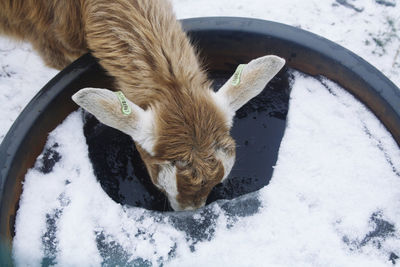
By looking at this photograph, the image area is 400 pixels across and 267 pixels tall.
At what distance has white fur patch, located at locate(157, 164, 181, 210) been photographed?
2.62 m

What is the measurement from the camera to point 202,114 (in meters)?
2.54

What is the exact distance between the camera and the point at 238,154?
3590 millimetres

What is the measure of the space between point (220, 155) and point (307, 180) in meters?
0.76

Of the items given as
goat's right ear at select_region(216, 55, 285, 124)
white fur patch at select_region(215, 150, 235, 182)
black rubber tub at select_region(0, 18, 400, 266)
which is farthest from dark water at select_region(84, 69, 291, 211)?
goat's right ear at select_region(216, 55, 285, 124)

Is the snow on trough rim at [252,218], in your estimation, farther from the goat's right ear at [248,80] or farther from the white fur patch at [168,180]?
the goat's right ear at [248,80]

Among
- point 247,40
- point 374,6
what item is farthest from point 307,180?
point 374,6

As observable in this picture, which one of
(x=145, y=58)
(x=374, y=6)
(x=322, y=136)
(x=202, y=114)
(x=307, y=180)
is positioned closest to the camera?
(x=202, y=114)

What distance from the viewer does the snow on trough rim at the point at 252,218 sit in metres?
2.72

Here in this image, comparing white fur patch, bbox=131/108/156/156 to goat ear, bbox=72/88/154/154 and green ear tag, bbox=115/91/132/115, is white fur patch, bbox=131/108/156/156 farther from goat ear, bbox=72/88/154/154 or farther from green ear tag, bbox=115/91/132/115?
green ear tag, bbox=115/91/132/115

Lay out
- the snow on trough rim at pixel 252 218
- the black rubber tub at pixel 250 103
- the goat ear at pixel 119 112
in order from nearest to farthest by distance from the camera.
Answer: the goat ear at pixel 119 112 < the snow on trough rim at pixel 252 218 < the black rubber tub at pixel 250 103

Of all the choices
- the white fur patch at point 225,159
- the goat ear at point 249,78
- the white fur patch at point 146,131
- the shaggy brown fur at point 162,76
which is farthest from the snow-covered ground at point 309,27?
the white fur patch at point 225,159

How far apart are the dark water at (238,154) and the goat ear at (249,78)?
0.93 meters

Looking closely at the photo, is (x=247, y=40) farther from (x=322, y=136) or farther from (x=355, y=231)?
(x=355, y=231)

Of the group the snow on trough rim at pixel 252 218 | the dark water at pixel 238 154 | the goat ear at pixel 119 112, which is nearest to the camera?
the goat ear at pixel 119 112
